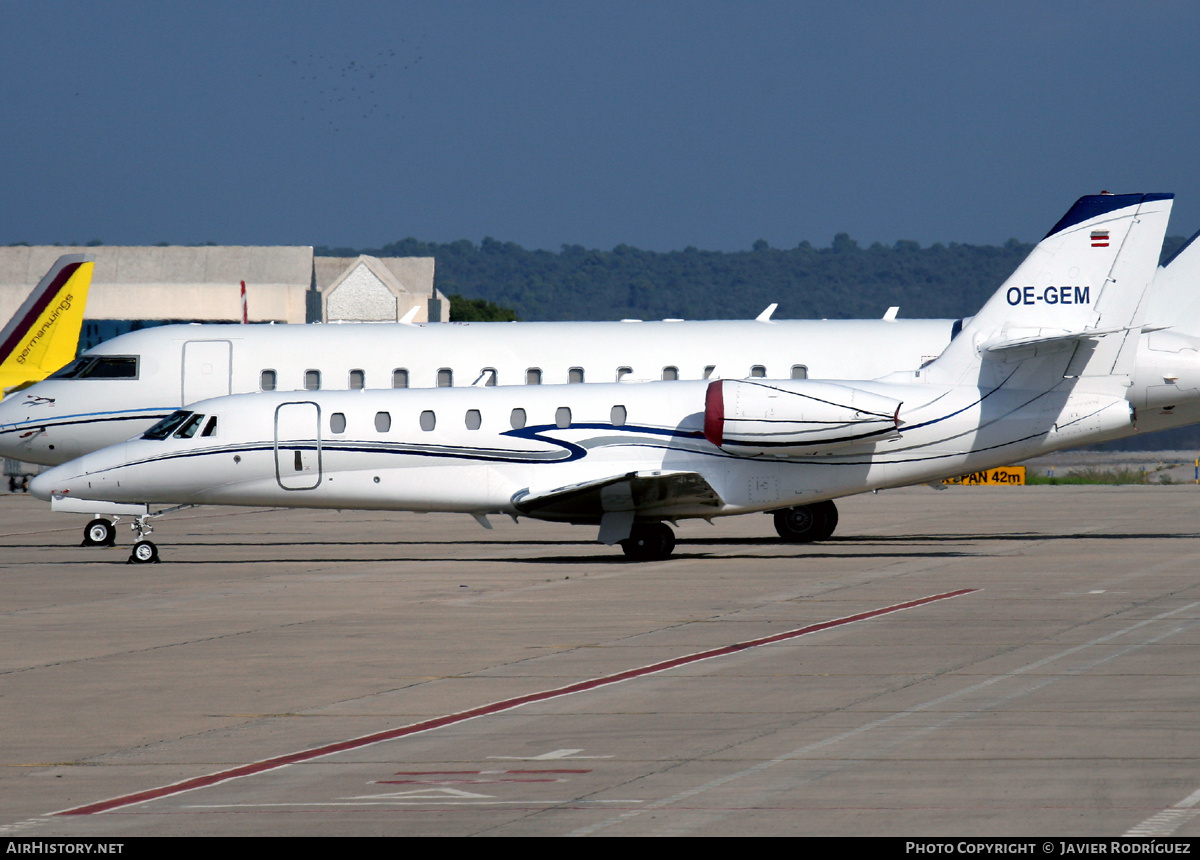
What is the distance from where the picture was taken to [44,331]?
43750mm

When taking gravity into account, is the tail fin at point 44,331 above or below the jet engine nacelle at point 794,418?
above

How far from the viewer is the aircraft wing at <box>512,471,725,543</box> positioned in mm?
22531

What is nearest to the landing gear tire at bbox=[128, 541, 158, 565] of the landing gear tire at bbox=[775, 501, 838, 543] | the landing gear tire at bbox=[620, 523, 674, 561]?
the landing gear tire at bbox=[620, 523, 674, 561]

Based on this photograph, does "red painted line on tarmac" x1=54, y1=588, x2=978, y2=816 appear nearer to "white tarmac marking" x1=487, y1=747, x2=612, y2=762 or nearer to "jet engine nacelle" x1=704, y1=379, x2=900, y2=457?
"white tarmac marking" x1=487, y1=747, x2=612, y2=762

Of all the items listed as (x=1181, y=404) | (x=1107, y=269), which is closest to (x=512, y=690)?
(x=1107, y=269)

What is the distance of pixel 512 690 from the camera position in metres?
12.1

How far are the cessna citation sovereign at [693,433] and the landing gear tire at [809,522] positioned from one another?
271cm

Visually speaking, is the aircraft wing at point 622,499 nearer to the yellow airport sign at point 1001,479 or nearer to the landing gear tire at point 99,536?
the landing gear tire at point 99,536

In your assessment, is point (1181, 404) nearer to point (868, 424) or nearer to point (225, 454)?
point (868, 424)

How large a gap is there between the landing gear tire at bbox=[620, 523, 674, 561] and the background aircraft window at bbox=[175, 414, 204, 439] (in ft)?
23.1

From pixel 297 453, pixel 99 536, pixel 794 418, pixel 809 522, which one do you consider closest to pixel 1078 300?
pixel 794 418

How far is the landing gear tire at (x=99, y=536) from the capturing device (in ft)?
88.4

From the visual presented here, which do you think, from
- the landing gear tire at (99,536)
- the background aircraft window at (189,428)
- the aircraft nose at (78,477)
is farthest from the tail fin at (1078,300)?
the landing gear tire at (99,536)
